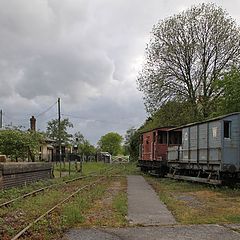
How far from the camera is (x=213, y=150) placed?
22.0 metres

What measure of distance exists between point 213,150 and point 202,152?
1881 mm

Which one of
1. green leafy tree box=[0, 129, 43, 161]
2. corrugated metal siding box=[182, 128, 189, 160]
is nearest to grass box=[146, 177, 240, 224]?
corrugated metal siding box=[182, 128, 189, 160]

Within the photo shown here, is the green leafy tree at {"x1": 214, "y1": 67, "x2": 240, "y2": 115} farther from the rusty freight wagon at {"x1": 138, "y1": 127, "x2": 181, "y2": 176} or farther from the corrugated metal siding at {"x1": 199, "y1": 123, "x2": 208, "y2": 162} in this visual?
the corrugated metal siding at {"x1": 199, "y1": 123, "x2": 208, "y2": 162}

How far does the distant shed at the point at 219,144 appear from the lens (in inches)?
821

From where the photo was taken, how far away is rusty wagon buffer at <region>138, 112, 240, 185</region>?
21.0 meters

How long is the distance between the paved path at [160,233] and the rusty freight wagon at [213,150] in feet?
34.3

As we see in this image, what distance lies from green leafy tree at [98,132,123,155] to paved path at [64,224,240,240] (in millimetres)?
143268

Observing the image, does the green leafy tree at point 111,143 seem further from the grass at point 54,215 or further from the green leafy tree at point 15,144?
the grass at point 54,215

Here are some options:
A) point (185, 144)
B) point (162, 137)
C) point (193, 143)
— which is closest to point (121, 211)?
point (193, 143)

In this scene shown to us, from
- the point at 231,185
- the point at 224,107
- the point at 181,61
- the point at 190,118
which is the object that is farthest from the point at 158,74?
the point at 231,185

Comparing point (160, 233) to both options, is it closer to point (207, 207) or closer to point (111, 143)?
point (207, 207)

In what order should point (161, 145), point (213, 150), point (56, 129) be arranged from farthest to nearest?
point (56, 129), point (161, 145), point (213, 150)

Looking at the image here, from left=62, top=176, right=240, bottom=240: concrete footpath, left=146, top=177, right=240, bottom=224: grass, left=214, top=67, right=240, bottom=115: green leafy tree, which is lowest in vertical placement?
left=146, top=177, right=240, bottom=224: grass

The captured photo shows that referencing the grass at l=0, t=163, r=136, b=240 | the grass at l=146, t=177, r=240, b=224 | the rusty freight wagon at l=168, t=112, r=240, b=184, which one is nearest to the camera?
the grass at l=0, t=163, r=136, b=240
